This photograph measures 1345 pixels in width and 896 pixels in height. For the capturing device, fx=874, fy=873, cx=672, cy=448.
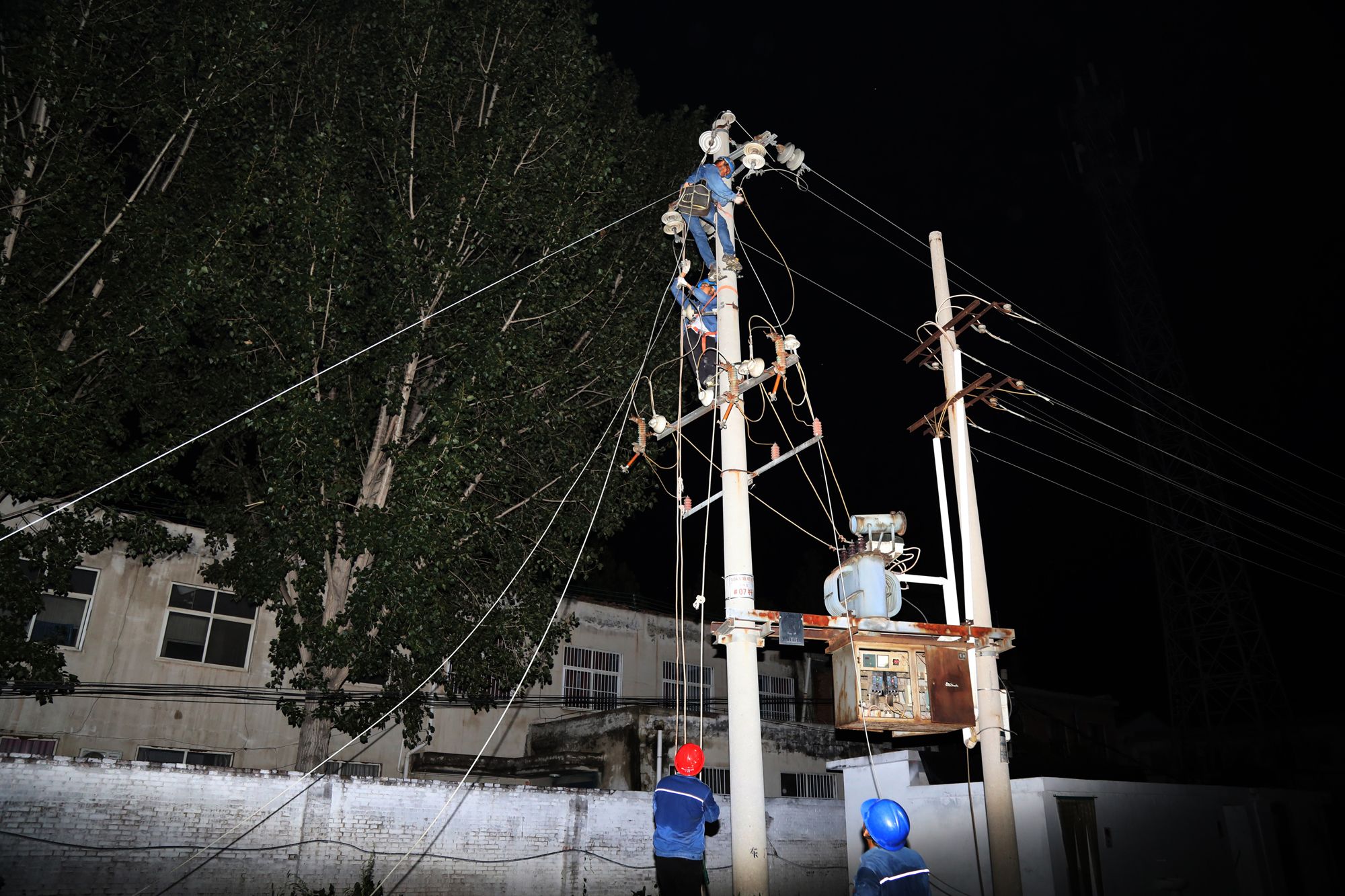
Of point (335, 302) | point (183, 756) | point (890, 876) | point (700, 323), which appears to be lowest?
point (890, 876)

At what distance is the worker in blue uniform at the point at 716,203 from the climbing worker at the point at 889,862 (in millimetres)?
5984

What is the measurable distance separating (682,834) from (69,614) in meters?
15.8

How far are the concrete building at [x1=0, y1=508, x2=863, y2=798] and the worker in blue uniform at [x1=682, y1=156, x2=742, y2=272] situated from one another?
29.7 ft

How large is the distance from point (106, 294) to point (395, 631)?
7.23 metres

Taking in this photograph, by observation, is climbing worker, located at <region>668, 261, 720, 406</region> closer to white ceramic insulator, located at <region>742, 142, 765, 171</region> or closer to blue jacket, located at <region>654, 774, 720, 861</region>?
white ceramic insulator, located at <region>742, 142, 765, 171</region>

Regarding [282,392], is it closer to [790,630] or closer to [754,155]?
[754,155]

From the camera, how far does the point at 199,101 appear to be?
13.7 m

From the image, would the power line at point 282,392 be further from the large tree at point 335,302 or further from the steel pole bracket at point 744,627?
the steel pole bracket at point 744,627

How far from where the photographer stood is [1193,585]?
32.8 metres

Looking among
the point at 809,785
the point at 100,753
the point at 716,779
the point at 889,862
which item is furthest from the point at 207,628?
the point at 889,862

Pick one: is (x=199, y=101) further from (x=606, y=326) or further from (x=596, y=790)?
(x=596, y=790)

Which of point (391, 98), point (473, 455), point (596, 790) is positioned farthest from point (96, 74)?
point (596, 790)

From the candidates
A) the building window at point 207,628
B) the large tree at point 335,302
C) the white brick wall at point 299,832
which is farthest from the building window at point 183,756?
the white brick wall at point 299,832

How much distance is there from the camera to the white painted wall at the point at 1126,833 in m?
14.5
